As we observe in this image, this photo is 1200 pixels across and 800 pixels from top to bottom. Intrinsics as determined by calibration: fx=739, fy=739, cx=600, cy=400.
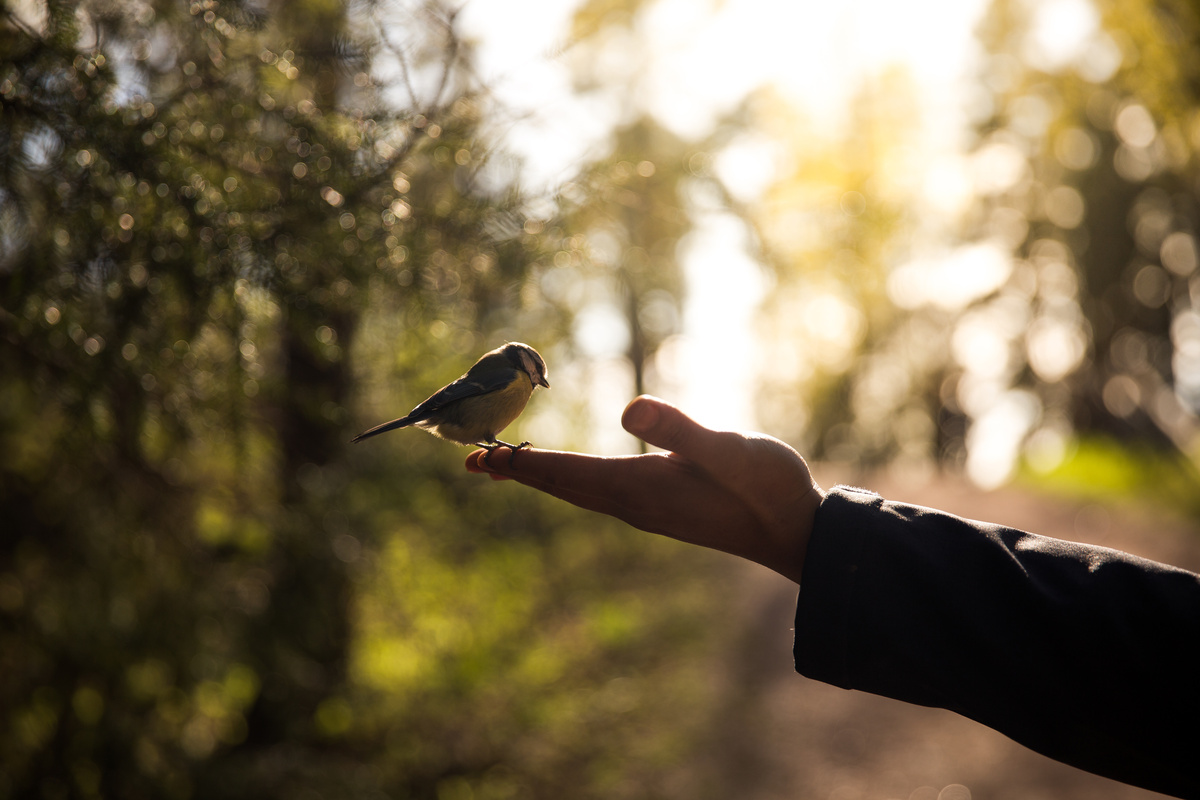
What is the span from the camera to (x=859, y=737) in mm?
6863

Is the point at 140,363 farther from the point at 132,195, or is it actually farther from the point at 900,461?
the point at 900,461

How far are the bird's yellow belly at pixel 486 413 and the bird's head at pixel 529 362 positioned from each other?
23 millimetres

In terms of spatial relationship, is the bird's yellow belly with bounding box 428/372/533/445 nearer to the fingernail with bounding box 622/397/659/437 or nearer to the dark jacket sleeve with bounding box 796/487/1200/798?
the fingernail with bounding box 622/397/659/437

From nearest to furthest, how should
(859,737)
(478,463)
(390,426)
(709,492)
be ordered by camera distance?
(709,492), (478,463), (390,426), (859,737)

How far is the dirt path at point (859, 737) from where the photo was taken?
587cm

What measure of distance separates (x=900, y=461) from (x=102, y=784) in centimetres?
1867

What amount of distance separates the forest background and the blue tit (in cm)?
32

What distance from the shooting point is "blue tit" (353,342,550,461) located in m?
2.36

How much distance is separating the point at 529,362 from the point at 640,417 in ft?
2.75

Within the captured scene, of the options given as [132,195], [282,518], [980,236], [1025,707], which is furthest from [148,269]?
[980,236]

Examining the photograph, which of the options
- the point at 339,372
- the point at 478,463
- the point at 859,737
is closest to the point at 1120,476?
the point at 859,737

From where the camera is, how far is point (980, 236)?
15359mm

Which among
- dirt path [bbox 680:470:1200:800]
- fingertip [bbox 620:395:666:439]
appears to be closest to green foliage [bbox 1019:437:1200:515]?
dirt path [bbox 680:470:1200:800]

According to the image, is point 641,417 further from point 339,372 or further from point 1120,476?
point 1120,476
